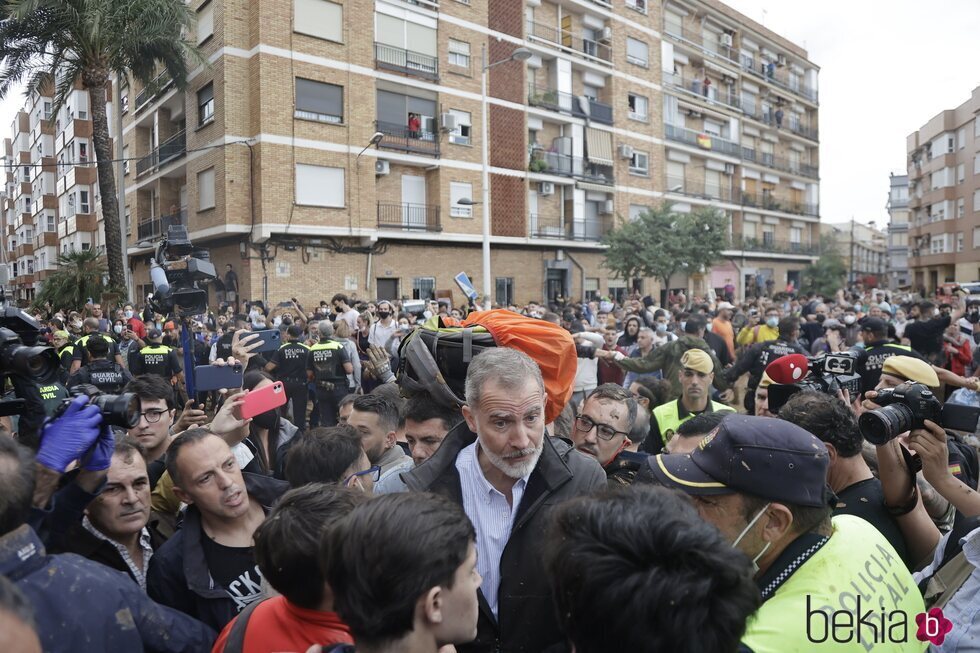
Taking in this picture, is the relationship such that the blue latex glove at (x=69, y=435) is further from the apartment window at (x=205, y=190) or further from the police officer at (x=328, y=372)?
the apartment window at (x=205, y=190)

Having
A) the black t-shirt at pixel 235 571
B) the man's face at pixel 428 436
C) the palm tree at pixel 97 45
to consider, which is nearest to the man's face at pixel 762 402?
the man's face at pixel 428 436

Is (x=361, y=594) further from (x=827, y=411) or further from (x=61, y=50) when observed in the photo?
(x=61, y=50)

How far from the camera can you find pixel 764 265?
3984cm

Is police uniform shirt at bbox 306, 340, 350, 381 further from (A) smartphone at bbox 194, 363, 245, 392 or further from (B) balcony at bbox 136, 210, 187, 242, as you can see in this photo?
(B) balcony at bbox 136, 210, 187, 242

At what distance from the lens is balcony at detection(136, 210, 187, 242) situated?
23250mm

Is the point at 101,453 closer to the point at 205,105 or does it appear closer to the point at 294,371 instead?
the point at 294,371

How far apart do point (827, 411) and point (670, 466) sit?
46.4 inches

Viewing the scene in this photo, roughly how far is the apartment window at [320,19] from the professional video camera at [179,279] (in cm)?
1703

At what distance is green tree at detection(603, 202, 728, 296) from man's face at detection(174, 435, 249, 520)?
2425cm

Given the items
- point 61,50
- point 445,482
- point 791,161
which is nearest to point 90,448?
point 445,482

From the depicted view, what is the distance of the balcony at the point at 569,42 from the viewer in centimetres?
2714

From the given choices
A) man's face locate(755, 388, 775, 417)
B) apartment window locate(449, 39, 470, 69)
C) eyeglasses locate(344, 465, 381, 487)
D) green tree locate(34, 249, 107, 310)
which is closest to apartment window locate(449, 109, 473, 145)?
apartment window locate(449, 39, 470, 69)

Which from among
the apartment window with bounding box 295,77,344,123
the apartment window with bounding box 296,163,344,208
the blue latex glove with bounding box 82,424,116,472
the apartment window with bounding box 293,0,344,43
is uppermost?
the apartment window with bounding box 293,0,344,43

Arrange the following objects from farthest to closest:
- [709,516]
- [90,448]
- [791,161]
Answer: [791,161] < [90,448] < [709,516]
